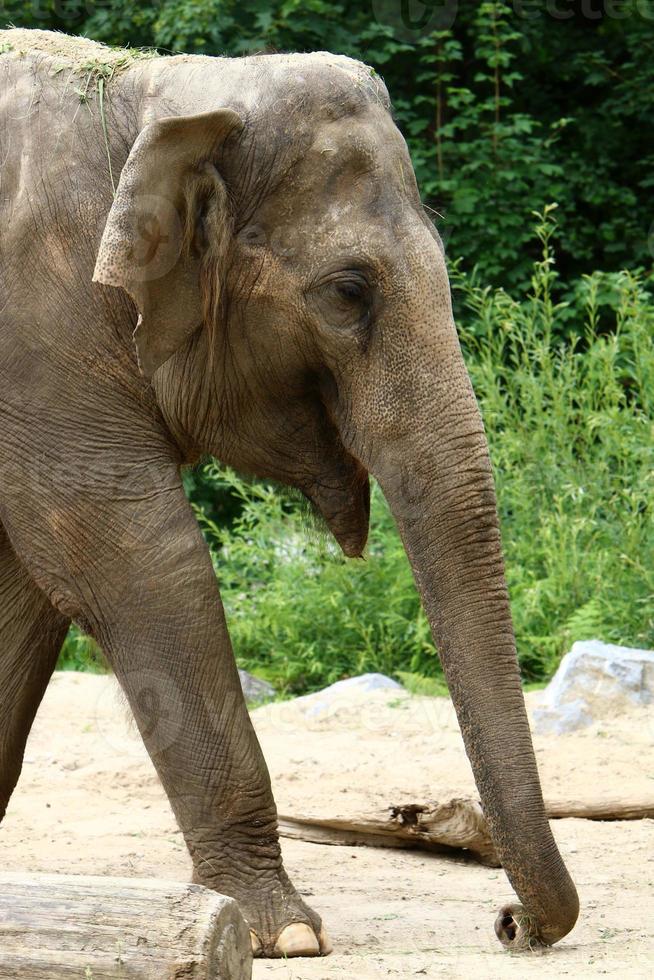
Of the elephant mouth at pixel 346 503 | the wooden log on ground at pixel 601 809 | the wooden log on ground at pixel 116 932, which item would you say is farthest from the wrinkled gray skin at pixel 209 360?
the wooden log on ground at pixel 601 809

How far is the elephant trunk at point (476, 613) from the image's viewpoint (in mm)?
3636

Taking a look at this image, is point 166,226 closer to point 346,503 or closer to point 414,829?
point 346,503

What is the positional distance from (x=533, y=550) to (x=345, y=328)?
A: 4.89m

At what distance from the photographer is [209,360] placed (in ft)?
13.4

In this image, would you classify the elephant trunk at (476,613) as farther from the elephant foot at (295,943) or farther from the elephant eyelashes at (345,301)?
the elephant foot at (295,943)

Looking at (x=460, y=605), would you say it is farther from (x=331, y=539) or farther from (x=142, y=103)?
(x=142, y=103)

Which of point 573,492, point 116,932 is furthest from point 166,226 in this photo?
point 573,492

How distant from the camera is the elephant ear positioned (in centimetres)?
377

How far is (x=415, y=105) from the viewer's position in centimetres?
1256

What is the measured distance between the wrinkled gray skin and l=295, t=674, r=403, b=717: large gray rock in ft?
11.4

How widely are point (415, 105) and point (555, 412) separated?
4775mm

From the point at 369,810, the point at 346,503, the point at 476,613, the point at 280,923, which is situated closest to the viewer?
the point at 476,613

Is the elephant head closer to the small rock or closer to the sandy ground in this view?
the sandy ground

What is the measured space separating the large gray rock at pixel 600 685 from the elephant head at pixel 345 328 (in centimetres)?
319
